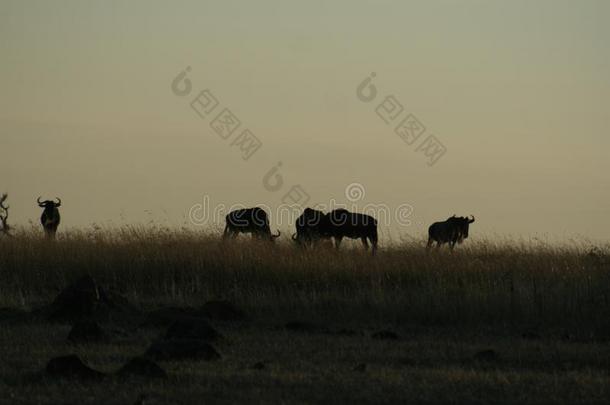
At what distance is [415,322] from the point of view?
1532cm

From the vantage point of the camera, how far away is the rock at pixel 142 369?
386 inches

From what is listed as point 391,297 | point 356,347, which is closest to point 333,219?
point 391,297

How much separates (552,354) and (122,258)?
35.0 ft

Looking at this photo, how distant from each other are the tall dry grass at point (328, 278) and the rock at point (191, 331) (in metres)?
3.21

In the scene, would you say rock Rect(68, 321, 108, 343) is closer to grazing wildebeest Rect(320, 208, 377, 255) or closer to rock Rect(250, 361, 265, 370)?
rock Rect(250, 361, 265, 370)

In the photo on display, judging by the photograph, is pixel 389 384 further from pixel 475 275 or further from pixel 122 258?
pixel 122 258

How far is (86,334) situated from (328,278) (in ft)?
24.1

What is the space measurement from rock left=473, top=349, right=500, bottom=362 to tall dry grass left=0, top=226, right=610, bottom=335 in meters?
3.27

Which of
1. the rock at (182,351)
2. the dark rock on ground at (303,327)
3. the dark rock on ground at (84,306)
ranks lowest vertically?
the rock at (182,351)

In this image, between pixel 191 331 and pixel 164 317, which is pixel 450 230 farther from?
pixel 191 331

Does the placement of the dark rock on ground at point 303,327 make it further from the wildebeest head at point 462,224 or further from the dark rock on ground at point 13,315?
the wildebeest head at point 462,224

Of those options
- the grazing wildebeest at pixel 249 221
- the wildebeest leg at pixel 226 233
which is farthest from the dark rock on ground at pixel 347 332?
the grazing wildebeest at pixel 249 221

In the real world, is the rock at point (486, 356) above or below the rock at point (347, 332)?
below

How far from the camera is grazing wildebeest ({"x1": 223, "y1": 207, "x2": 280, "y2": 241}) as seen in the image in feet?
99.1
